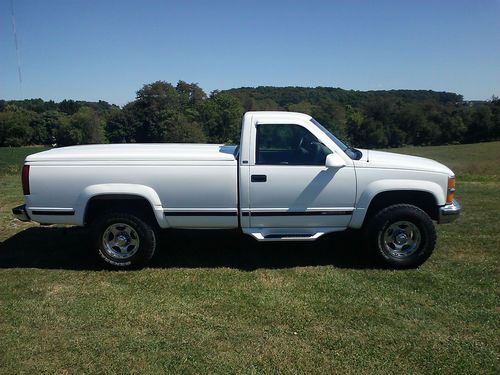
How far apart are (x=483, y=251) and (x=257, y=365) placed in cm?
400

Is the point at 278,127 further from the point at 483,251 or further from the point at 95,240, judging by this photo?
the point at 483,251

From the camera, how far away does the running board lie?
5.09 m

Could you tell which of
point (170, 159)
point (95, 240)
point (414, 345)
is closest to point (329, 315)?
point (414, 345)

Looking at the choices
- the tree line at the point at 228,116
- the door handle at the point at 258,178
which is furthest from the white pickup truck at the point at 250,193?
the tree line at the point at 228,116

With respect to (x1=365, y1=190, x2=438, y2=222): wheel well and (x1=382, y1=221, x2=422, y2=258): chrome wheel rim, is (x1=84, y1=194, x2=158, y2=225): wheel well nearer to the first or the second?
(x1=365, y1=190, x2=438, y2=222): wheel well

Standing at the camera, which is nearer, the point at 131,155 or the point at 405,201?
the point at 131,155

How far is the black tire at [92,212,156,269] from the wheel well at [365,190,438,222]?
2692 mm

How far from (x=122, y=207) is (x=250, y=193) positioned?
5.12 ft

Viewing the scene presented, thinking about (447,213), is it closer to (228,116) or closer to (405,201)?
(405,201)

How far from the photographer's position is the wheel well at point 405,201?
5164 mm

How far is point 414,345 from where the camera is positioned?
3447 millimetres

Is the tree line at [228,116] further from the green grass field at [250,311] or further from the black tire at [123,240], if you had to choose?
the black tire at [123,240]

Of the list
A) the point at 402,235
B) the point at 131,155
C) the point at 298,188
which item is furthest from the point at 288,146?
the point at 131,155

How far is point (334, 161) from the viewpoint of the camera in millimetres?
4898
